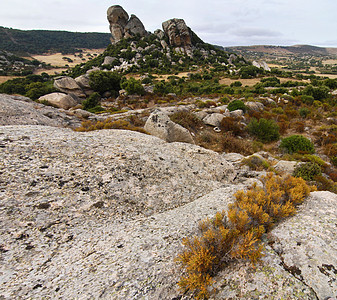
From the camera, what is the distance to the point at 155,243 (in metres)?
2.87

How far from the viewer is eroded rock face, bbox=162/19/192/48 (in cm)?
7469

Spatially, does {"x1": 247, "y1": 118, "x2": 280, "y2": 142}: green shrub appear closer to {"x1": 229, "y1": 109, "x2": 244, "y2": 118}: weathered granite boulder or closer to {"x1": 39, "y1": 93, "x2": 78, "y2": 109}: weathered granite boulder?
{"x1": 229, "y1": 109, "x2": 244, "y2": 118}: weathered granite boulder

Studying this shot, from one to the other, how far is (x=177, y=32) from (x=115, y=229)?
91.3 m

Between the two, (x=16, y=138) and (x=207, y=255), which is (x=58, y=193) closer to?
(x=16, y=138)

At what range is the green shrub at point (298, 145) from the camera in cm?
1042

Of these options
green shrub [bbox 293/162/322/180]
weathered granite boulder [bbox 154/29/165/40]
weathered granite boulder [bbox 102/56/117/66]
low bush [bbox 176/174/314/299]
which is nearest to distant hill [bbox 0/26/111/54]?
weathered granite boulder [bbox 102/56/117/66]

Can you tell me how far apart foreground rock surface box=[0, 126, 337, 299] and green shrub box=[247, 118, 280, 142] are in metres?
9.77

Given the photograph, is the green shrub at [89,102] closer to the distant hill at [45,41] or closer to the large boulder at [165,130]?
the large boulder at [165,130]

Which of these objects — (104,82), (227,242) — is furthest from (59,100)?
(227,242)

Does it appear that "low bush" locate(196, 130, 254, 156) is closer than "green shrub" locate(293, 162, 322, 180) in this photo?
No

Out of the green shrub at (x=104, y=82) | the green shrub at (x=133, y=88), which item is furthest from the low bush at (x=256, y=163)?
the green shrub at (x=104, y=82)

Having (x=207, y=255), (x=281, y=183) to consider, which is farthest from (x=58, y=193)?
(x=281, y=183)

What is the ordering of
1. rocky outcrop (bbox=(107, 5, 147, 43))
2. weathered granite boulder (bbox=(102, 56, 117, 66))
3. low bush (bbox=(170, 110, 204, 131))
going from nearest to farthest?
low bush (bbox=(170, 110, 204, 131)) < weathered granite boulder (bbox=(102, 56, 117, 66)) < rocky outcrop (bbox=(107, 5, 147, 43))

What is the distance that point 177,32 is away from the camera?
74.8 m
